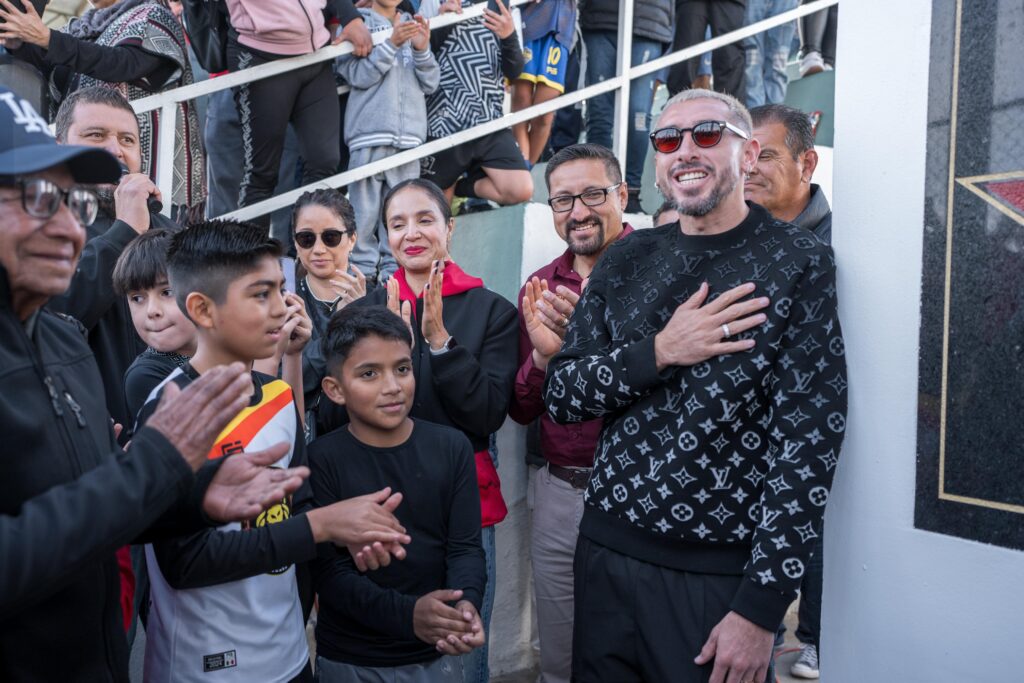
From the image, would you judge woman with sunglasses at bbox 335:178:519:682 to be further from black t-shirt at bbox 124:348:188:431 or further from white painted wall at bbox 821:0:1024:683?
white painted wall at bbox 821:0:1024:683

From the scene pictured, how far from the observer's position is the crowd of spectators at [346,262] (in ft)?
7.13

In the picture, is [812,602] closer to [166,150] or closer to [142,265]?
[142,265]

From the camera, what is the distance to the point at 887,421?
87.4 inches

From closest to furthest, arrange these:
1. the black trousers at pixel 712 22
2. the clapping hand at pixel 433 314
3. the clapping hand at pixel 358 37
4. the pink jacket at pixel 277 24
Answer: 1. the clapping hand at pixel 433 314
2. the pink jacket at pixel 277 24
3. the clapping hand at pixel 358 37
4. the black trousers at pixel 712 22

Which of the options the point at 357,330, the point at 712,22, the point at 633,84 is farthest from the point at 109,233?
the point at 712,22

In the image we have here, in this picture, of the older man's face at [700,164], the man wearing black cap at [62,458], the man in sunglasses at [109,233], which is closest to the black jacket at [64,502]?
the man wearing black cap at [62,458]

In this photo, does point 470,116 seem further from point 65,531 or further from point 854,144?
point 65,531

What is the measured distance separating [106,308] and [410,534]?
1.22 m

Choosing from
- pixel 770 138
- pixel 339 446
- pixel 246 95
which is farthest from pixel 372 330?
pixel 246 95

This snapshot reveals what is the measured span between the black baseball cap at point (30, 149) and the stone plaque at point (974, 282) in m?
1.89

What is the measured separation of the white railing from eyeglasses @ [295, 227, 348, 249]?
881 millimetres

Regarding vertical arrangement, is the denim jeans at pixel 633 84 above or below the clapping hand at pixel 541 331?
above

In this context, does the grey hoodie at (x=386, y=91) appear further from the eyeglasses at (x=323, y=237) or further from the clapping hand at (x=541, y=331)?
the clapping hand at (x=541, y=331)

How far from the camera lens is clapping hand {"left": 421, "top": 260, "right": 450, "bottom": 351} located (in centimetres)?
275
